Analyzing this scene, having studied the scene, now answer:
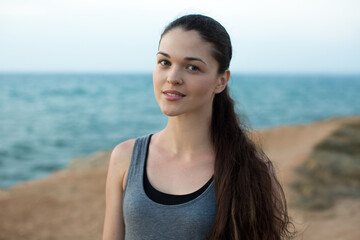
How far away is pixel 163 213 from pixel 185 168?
0.96 feet

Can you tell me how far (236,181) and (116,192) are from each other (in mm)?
661

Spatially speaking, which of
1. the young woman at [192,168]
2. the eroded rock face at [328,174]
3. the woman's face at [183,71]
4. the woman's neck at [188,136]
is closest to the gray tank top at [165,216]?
the young woman at [192,168]

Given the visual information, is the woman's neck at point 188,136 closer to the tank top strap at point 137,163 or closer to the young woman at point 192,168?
the young woman at point 192,168

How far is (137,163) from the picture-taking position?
2.11 meters

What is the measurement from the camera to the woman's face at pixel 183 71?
193cm

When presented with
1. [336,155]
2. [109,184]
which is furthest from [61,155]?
[109,184]

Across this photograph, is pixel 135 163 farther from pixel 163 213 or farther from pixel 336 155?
pixel 336 155

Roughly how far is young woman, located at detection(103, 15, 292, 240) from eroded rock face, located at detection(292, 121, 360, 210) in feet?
14.3

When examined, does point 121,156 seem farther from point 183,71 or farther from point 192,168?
point 183,71

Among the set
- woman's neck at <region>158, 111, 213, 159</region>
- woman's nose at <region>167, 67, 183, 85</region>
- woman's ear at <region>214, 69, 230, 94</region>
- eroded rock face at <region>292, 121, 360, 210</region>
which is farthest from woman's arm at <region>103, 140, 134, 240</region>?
eroded rock face at <region>292, 121, 360, 210</region>

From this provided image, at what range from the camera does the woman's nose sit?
1915mm

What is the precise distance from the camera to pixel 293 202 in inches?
241

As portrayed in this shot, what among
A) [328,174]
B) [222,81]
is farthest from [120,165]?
[328,174]

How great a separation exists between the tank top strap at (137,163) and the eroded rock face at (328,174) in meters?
4.55
